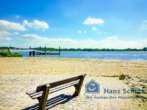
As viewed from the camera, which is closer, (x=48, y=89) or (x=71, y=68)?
(x=48, y=89)

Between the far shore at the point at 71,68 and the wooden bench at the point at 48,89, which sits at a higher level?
the wooden bench at the point at 48,89

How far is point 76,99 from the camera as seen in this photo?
7422mm

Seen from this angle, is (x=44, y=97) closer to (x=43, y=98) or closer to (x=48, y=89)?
(x=43, y=98)

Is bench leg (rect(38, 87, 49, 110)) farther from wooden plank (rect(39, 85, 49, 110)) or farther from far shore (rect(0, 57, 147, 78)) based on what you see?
far shore (rect(0, 57, 147, 78))

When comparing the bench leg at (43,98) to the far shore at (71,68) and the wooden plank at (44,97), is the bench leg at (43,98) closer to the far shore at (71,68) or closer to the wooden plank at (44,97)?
the wooden plank at (44,97)

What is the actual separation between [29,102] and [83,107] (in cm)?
190

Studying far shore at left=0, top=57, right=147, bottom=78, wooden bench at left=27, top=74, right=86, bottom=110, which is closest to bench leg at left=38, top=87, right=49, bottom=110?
wooden bench at left=27, top=74, right=86, bottom=110

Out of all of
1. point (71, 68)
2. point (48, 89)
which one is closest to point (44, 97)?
point (48, 89)

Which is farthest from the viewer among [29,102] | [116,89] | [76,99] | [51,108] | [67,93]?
[116,89]

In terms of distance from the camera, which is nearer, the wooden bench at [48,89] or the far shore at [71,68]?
the wooden bench at [48,89]

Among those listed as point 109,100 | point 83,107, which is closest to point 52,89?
point 83,107

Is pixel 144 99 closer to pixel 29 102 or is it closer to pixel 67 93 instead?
pixel 67 93

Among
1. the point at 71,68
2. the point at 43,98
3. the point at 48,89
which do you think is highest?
the point at 48,89

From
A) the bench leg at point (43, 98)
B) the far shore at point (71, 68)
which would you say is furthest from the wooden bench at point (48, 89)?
the far shore at point (71, 68)
